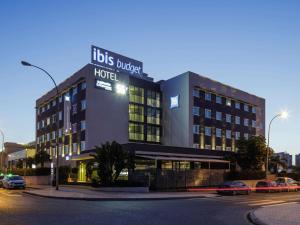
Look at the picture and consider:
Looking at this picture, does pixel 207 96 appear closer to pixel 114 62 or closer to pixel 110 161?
pixel 114 62

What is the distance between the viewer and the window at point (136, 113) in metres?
62.8

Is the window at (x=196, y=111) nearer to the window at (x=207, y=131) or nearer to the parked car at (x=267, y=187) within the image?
the window at (x=207, y=131)

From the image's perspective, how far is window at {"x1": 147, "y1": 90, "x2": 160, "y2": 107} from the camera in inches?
2605

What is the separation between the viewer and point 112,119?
2352 inches

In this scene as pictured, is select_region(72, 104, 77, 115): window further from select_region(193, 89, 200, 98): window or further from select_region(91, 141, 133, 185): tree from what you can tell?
select_region(91, 141, 133, 185): tree

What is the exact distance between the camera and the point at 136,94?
63844 millimetres

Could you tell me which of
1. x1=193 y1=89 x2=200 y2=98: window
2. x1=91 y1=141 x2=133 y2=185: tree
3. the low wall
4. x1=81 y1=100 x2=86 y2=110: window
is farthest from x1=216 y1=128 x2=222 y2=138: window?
x1=91 y1=141 x2=133 y2=185: tree

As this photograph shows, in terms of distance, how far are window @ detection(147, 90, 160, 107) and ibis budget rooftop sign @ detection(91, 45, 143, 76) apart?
3.86 meters

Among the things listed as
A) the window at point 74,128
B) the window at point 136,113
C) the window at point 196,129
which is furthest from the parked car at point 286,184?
the window at point 74,128

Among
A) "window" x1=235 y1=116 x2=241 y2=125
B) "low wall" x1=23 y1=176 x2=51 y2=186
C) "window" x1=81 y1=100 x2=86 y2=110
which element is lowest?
"low wall" x1=23 y1=176 x2=51 y2=186

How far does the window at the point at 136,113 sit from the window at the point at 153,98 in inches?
93.5

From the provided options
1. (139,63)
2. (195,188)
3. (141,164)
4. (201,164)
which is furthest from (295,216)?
(139,63)

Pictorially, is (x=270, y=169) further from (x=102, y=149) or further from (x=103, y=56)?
(x=102, y=149)

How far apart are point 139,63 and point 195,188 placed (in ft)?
99.9
